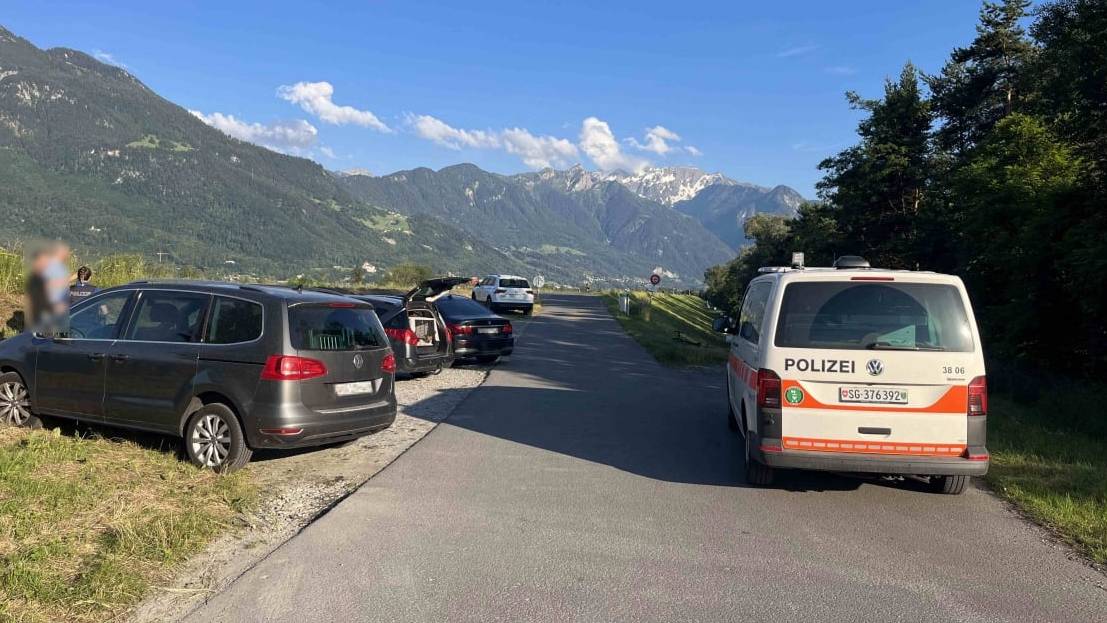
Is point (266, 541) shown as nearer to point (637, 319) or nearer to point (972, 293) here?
point (972, 293)

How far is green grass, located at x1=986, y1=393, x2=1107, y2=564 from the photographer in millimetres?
5609

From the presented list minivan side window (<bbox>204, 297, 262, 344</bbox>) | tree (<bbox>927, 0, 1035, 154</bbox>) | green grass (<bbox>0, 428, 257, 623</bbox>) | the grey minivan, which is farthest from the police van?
tree (<bbox>927, 0, 1035, 154</bbox>)

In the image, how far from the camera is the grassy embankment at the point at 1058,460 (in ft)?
18.4

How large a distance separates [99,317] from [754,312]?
6603 millimetres

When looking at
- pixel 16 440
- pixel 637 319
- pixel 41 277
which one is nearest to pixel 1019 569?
pixel 16 440

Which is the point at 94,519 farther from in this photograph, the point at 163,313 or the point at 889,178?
the point at 889,178

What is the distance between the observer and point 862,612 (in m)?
3.95

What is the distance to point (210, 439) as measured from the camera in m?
6.50

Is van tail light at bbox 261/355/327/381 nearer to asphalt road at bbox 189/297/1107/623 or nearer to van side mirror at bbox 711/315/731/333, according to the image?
asphalt road at bbox 189/297/1107/623

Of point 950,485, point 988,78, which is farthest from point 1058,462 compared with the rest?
point 988,78

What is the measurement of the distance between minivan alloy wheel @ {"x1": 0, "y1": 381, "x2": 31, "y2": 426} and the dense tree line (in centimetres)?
1439

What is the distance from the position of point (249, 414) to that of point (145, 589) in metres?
2.47

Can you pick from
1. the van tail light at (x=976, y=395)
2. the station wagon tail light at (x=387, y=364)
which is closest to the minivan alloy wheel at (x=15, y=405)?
the station wagon tail light at (x=387, y=364)

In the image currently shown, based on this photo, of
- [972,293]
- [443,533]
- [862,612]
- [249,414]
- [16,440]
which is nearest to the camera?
[862,612]
